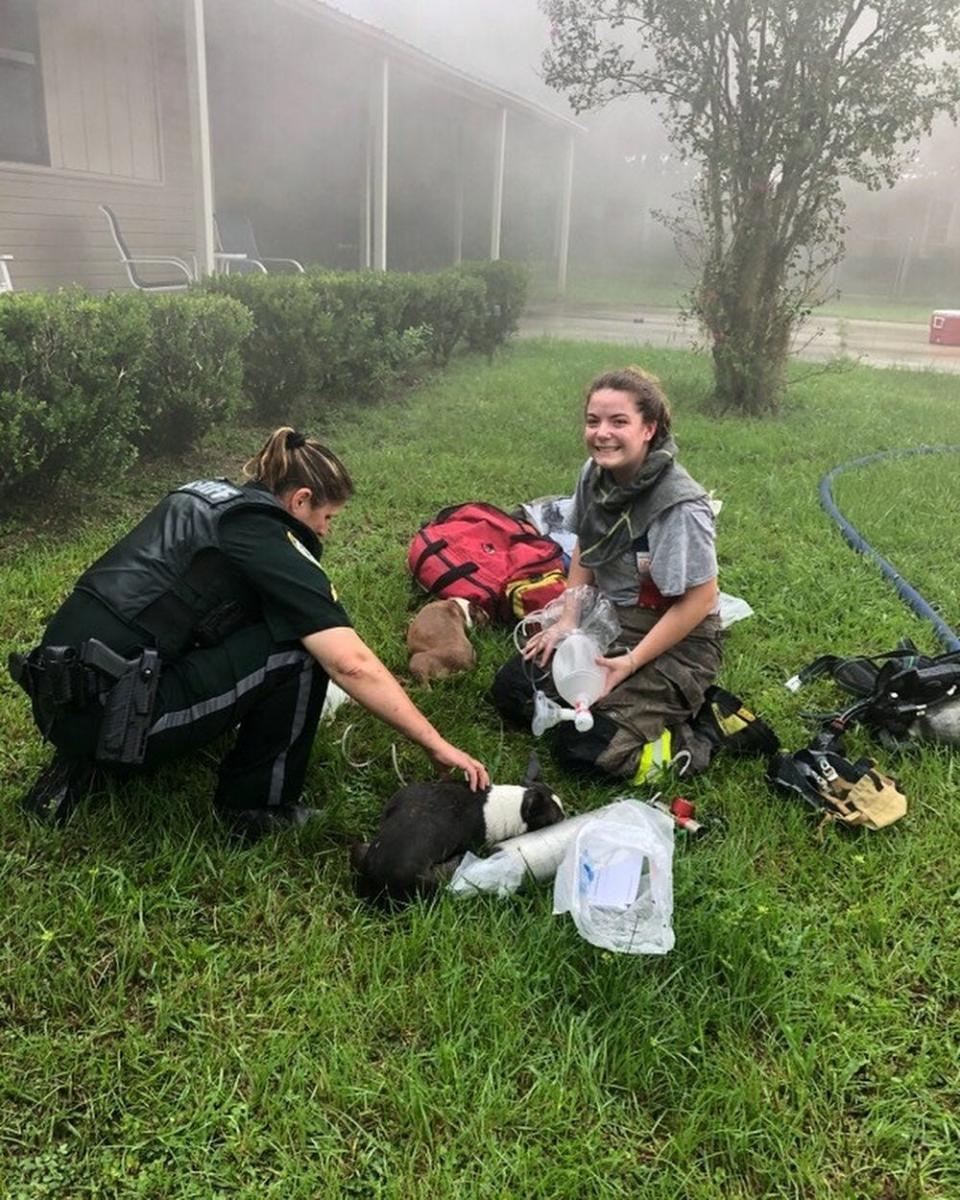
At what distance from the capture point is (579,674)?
2709mm

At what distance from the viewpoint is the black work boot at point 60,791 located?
221 cm

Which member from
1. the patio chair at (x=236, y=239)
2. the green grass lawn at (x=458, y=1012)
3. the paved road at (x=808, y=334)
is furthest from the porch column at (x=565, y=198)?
the green grass lawn at (x=458, y=1012)

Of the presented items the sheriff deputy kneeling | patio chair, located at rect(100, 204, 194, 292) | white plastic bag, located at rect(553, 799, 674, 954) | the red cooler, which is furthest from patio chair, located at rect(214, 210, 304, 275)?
the red cooler

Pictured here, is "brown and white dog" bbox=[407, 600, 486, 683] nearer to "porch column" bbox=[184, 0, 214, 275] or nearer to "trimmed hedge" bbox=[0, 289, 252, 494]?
"trimmed hedge" bbox=[0, 289, 252, 494]

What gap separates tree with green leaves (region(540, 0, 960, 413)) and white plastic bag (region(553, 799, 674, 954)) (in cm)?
604

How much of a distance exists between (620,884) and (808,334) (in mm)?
16685

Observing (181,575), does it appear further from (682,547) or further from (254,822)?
(682,547)

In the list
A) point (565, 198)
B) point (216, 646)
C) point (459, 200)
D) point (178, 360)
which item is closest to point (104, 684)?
point (216, 646)

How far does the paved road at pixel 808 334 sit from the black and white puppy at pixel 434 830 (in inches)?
392

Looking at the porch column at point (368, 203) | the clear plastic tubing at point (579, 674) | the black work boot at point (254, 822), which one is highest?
the porch column at point (368, 203)

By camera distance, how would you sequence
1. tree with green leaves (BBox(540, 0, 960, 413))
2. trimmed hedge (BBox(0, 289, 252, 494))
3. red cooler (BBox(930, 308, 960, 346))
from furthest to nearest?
red cooler (BBox(930, 308, 960, 346)), tree with green leaves (BBox(540, 0, 960, 413)), trimmed hedge (BBox(0, 289, 252, 494))

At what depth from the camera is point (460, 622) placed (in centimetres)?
333

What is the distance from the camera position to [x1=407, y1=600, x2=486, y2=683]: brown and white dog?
313 cm

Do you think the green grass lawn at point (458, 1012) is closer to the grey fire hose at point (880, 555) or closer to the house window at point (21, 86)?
the grey fire hose at point (880, 555)
